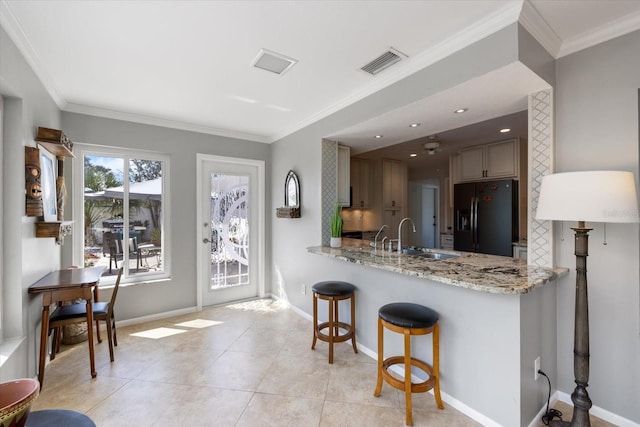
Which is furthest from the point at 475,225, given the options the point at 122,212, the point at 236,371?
the point at 122,212

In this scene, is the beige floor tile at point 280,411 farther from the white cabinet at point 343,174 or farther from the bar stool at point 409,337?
the white cabinet at point 343,174

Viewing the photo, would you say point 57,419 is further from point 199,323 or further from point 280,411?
point 199,323

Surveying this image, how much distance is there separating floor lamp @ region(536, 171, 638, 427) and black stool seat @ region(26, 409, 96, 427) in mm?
2446

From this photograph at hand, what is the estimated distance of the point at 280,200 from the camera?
423 centimetres

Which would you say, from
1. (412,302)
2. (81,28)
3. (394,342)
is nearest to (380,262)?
(412,302)

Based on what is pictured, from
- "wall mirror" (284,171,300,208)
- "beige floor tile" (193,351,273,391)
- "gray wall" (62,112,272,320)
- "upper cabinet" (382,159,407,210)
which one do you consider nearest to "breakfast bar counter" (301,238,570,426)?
"beige floor tile" (193,351,273,391)

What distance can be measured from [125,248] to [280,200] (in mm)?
2031

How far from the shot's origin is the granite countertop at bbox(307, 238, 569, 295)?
5.52ft

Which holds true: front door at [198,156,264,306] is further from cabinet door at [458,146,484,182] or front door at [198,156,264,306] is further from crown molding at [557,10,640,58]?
crown molding at [557,10,640,58]

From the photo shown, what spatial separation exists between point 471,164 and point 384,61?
3.13 meters

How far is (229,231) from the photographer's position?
4.22m

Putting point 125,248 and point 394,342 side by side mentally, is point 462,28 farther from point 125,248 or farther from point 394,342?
point 125,248

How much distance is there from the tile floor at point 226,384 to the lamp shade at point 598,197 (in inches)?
58.2

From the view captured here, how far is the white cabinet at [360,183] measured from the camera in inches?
205
